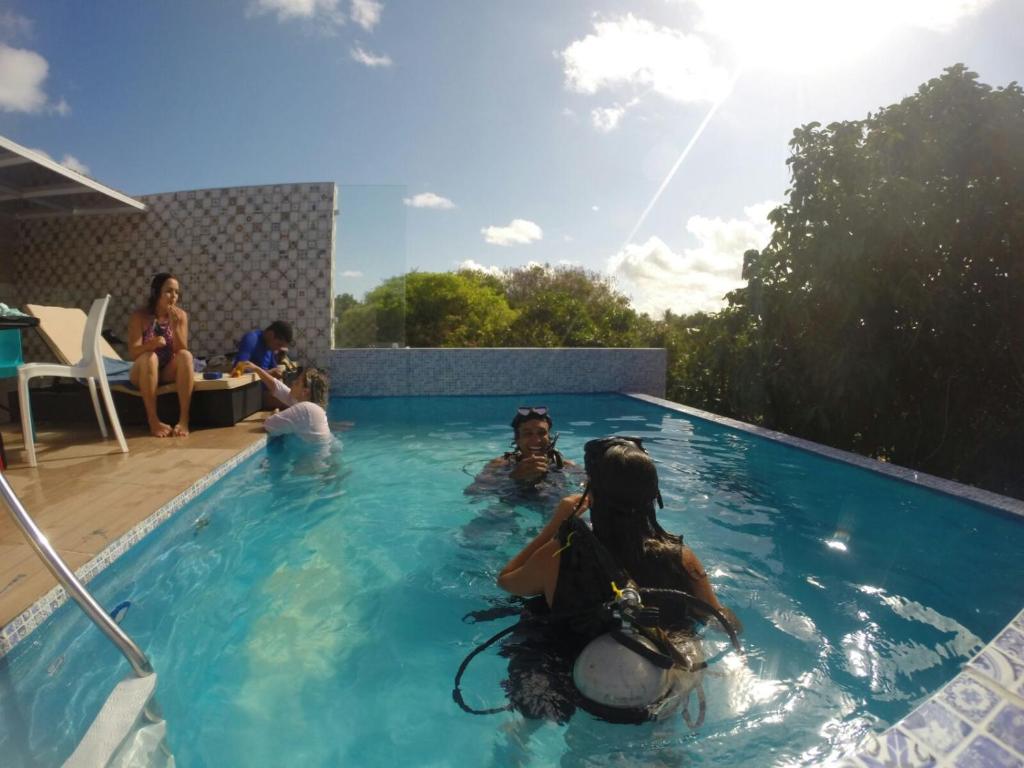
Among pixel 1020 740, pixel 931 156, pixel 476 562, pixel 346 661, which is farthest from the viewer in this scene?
pixel 931 156

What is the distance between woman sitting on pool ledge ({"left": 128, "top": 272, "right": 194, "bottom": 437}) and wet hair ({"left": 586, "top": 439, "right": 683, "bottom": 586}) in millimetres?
4820

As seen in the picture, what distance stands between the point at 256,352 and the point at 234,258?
11.4 feet

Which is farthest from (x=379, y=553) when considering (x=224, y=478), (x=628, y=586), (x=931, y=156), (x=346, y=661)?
(x=931, y=156)

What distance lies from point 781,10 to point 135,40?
26.7ft

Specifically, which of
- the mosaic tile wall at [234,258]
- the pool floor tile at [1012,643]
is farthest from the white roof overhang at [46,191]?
the pool floor tile at [1012,643]

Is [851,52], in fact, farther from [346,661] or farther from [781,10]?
[346,661]

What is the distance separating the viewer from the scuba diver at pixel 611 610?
1.58 metres

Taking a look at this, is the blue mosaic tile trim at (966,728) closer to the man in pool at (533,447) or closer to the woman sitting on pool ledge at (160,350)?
the man in pool at (533,447)

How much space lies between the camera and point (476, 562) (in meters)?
3.35

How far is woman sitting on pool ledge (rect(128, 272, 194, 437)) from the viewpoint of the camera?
5020 mm

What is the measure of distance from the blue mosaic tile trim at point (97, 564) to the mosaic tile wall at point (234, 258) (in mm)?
6268

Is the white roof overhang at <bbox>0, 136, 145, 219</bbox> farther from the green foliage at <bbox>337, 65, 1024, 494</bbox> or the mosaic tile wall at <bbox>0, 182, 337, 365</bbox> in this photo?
the green foliage at <bbox>337, 65, 1024, 494</bbox>

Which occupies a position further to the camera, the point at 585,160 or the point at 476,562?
the point at 585,160

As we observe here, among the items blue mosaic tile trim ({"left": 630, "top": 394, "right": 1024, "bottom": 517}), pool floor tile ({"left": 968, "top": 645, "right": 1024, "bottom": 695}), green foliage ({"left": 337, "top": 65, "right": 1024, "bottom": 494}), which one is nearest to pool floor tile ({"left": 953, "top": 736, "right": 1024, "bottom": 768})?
pool floor tile ({"left": 968, "top": 645, "right": 1024, "bottom": 695})
